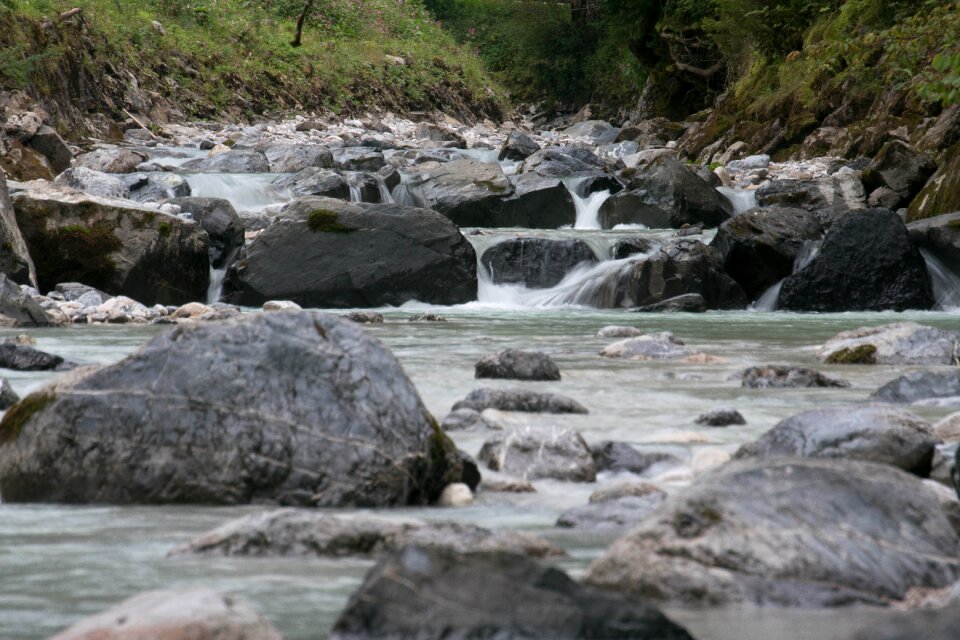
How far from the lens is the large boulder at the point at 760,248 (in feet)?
48.9

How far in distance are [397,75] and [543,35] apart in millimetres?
8550

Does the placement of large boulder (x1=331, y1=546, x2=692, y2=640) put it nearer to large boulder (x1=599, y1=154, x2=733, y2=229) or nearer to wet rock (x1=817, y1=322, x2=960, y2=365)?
wet rock (x1=817, y1=322, x2=960, y2=365)

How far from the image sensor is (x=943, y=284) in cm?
1445

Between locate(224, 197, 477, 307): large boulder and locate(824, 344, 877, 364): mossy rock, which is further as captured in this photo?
locate(224, 197, 477, 307): large boulder

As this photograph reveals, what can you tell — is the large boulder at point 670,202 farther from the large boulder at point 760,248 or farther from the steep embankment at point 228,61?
the steep embankment at point 228,61

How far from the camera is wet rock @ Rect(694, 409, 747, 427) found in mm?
5570

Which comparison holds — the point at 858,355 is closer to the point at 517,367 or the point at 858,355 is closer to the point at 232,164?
the point at 517,367

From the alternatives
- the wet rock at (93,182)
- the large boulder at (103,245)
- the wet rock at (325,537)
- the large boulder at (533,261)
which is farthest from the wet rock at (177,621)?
the wet rock at (93,182)

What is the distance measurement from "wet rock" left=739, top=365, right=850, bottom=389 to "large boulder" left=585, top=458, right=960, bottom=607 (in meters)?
3.75

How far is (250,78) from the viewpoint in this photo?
34906mm

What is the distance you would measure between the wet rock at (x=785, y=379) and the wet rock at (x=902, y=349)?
4.77ft

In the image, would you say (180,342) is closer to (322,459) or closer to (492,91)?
(322,459)

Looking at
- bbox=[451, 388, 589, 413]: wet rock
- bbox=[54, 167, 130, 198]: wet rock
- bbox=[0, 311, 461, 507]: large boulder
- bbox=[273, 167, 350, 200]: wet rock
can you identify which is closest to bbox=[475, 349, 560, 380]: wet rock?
bbox=[451, 388, 589, 413]: wet rock

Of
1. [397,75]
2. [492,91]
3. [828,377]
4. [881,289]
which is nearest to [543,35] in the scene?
[492,91]
